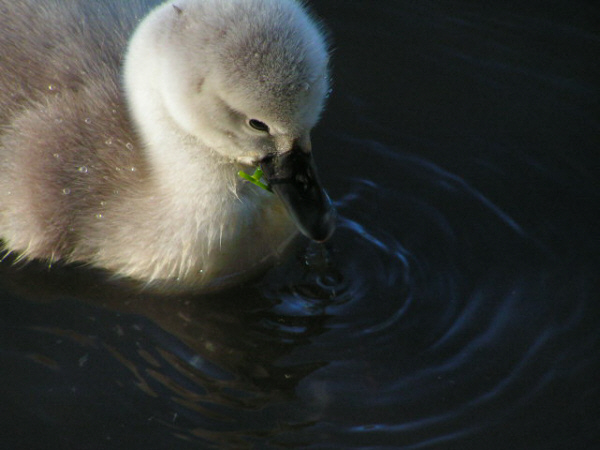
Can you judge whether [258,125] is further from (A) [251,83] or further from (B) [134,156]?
(B) [134,156]

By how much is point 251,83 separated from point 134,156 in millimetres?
649

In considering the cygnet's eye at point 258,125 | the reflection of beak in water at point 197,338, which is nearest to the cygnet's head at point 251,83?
the cygnet's eye at point 258,125

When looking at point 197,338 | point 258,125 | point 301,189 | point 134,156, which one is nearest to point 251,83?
point 258,125

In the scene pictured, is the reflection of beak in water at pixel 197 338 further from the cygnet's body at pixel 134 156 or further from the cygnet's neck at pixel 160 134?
the cygnet's neck at pixel 160 134

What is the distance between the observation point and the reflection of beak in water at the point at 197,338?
3029 millimetres

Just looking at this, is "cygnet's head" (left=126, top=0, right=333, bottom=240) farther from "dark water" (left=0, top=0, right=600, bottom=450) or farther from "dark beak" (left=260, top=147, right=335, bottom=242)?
"dark water" (left=0, top=0, right=600, bottom=450)

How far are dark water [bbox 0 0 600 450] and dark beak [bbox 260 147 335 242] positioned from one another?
0.37 meters

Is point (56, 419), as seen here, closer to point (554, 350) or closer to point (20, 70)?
point (20, 70)

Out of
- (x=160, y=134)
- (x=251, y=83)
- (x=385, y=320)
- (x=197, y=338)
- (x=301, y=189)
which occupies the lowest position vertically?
(x=385, y=320)

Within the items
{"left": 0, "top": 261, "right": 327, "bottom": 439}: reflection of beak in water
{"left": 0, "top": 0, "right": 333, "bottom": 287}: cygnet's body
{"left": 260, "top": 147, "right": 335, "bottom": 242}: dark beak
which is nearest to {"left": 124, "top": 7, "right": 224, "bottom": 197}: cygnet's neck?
{"left": 0, "top": 0, "right": 333, "bottom": 287}: cygnet's body

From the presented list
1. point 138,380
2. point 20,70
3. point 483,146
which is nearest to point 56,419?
point 138,380

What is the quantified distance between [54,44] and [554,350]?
1.93 m

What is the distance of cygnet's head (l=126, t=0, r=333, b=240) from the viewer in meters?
2.78

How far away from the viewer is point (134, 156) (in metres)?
3.26
